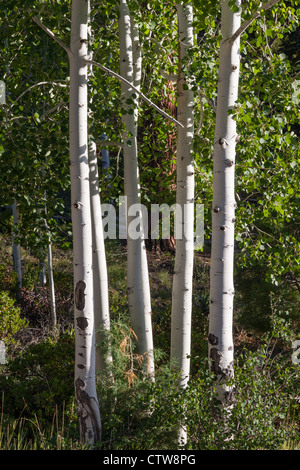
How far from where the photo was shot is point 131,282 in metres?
5.32

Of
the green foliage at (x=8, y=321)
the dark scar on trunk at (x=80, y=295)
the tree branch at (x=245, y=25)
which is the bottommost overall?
the green foliage at (x=8, y=321)

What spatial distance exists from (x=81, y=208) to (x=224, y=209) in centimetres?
121

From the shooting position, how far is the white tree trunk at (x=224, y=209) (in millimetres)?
4262

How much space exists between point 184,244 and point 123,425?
1.78 metres

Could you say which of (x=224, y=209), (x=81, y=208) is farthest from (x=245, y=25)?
(x=81, y=208)

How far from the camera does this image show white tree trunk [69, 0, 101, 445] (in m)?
4.00

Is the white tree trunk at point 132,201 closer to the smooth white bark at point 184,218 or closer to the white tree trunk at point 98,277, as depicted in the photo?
the white tree trunk at point 98,277

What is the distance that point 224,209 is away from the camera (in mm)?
4273

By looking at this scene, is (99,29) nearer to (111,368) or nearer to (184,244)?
(184,244)

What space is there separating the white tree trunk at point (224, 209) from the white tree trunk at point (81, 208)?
42.2 inches

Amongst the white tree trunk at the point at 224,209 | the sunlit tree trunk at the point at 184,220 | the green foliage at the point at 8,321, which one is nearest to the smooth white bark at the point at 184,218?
the sunlit tree trunk at the point at 184,220

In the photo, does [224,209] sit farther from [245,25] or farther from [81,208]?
[245,25]

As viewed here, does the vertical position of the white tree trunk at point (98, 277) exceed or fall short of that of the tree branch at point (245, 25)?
it falls short
